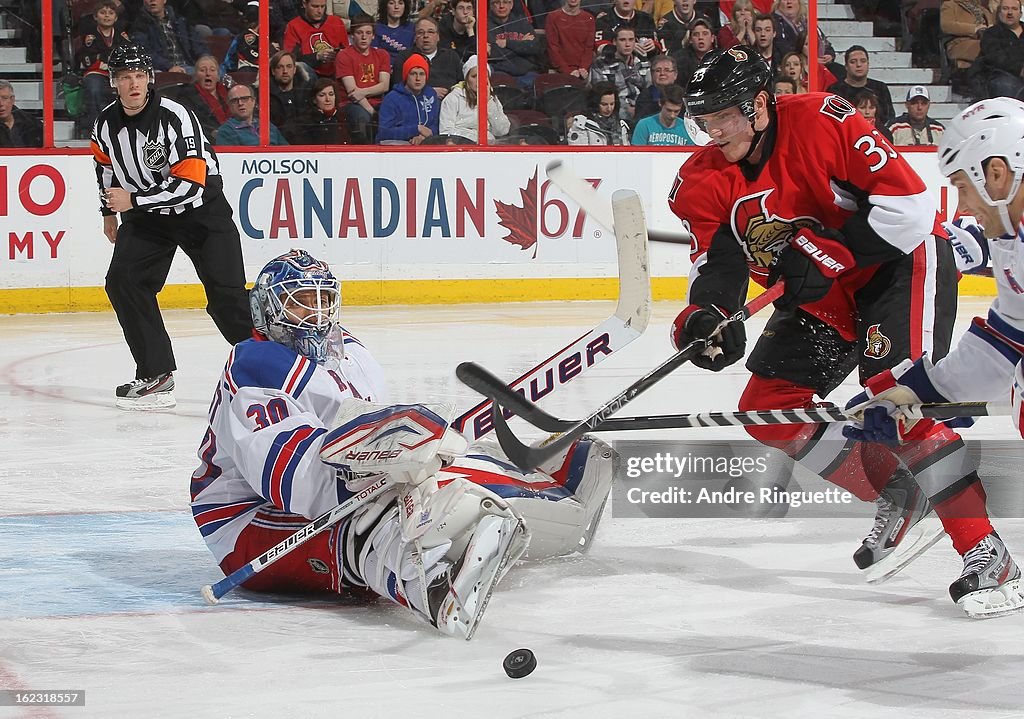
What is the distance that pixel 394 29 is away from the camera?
7.94 m

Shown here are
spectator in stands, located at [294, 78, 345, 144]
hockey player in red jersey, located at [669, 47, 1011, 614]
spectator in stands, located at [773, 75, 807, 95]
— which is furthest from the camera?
spectator in stands, located at [773, 75, 807, 95]

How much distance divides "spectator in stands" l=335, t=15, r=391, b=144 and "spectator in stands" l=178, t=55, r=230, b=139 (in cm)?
61

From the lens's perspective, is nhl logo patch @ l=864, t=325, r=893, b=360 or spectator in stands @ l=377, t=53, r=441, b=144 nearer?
nhl logo patch @ l=864, t=325, r=893, b=360

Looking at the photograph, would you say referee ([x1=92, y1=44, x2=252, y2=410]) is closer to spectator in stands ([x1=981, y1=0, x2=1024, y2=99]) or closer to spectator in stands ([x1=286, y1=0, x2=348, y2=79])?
spectator in stands ([x1=286, y1=0, x2=348, y2=79])

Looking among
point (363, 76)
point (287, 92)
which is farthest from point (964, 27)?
point (287, 92)

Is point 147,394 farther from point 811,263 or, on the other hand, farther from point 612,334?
point 811,263

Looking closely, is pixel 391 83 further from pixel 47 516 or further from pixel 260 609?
pixel 260 609

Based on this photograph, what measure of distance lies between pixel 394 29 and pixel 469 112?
58cm

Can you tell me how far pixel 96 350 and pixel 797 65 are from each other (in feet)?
13.4

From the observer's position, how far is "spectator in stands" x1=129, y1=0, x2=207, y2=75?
758cm

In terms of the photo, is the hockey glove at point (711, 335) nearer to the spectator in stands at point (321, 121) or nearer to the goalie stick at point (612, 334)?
the goalie stick at point (612, 334)

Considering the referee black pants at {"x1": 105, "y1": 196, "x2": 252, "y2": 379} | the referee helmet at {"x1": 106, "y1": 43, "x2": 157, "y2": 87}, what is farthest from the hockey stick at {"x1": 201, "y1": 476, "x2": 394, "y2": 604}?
the referee helmet at {"x1": 106, "y1": 43, "x2": 157, "y2": 87}

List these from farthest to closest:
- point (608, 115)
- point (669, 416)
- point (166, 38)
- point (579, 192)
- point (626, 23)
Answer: point (626, 23) < point (608, 115) < point (166, 38) < point (579, 192) < point (669, 416)

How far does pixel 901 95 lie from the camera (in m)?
8.47
